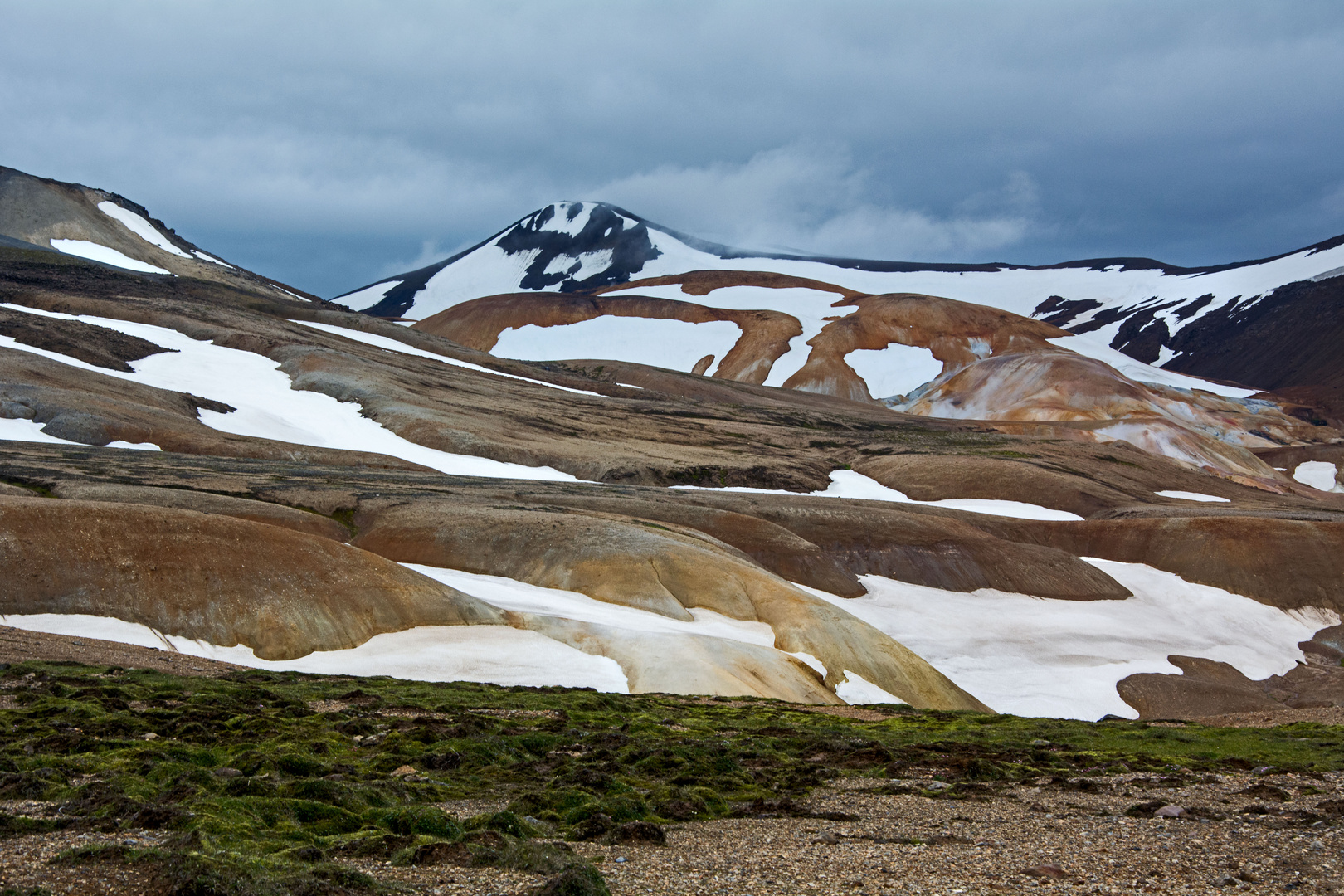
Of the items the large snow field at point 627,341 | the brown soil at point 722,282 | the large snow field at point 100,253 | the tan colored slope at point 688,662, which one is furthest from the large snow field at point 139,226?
the tan colored slope at point 688,662

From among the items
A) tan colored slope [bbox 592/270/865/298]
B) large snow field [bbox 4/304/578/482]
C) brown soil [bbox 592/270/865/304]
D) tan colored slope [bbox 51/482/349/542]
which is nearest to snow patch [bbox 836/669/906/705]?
tan colored slope [bbox 51/482/349/542]

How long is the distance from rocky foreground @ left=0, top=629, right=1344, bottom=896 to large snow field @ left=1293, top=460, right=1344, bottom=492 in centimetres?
10111

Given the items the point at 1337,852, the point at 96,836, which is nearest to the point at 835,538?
the point at 1337,852

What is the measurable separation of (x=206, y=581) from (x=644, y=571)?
1613cm

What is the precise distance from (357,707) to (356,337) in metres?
94.9

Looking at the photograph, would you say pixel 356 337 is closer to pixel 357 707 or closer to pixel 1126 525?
pixel 1126 525

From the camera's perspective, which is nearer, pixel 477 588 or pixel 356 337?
pixel 477 588

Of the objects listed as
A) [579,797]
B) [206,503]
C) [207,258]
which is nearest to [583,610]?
[206,503]

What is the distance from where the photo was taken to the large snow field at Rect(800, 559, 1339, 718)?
140ft

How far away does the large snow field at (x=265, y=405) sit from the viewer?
70.5m

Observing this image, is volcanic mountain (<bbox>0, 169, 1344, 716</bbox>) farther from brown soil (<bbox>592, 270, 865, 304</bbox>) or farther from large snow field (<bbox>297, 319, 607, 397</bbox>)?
brown soil (<bbox>592, 270, 865, 304</bbox>)

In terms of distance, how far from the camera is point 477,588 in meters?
37.1

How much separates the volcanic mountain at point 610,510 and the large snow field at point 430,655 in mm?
118

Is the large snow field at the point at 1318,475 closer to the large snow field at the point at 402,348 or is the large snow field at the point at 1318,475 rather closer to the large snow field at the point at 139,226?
the large snow field at the point at 402,348
